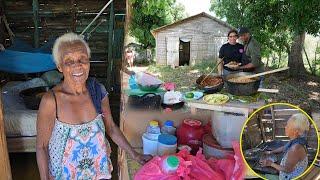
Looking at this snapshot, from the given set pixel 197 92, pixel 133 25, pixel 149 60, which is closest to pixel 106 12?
pixel 133 25

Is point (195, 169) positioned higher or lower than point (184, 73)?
lower

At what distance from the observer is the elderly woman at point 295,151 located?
141 cm

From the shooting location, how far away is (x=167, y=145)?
171 centimetres

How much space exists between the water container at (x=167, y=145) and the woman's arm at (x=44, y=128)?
57 cm

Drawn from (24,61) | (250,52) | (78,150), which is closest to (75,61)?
(78,150)

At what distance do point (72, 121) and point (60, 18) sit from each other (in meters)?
2.79

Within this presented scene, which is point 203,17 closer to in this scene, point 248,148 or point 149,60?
point 149,60

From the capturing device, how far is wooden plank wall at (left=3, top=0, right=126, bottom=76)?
380 cm

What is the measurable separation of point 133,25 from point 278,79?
102 cm

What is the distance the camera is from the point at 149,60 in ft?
7.46

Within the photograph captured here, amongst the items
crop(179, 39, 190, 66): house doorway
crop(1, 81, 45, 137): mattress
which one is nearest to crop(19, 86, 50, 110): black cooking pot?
crop(1, 81, 45, 137): mattress

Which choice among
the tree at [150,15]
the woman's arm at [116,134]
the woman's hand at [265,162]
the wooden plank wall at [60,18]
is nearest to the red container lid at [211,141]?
the woman's hand at [265,162]

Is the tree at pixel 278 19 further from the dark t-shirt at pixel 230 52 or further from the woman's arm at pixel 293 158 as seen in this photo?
the woman's arm at pixel 293 158

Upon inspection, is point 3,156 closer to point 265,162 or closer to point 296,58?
point 265,162
